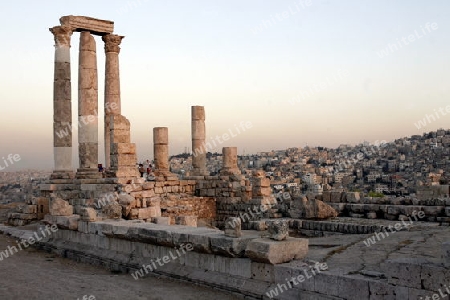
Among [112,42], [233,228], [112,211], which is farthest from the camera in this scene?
[112,42]

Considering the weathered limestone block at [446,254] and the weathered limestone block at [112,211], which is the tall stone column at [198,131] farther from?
the weathered limestone block at [446,254]

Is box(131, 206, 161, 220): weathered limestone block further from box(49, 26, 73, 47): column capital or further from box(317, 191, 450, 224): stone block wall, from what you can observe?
box(49, 26, 73, 47): column capital

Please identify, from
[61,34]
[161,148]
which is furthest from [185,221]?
[161,148]

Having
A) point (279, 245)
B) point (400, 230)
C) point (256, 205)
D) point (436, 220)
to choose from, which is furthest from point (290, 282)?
point (256, 205)

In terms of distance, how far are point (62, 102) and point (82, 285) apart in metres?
12.9

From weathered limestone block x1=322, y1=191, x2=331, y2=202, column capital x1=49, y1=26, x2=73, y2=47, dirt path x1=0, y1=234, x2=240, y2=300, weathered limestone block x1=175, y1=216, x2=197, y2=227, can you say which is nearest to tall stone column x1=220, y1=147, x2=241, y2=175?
weathered limestone block x1=322, y1=191, x2=331, y2=202

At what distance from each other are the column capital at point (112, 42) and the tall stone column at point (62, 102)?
2.16m

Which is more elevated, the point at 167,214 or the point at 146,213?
the point at 146,213

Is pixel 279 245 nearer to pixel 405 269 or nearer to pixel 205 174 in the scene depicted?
pixel 405 269

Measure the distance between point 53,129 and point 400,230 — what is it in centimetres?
1374

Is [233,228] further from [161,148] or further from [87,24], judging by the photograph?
[161,148]

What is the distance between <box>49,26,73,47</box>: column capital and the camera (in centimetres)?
1919

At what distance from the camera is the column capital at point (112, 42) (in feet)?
70.1

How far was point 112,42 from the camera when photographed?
2145 cm
